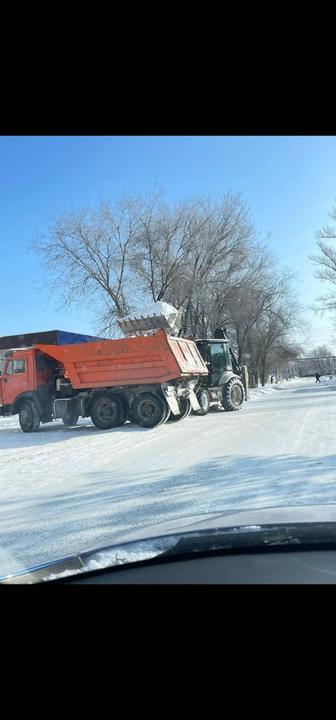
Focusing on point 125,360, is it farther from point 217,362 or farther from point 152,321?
point 217,362

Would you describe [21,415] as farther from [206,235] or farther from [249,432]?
[206,235]

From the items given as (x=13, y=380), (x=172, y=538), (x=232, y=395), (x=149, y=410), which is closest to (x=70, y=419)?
(x=13, y=380)

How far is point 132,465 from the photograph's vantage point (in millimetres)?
8906

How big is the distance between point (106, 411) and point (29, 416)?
247cm

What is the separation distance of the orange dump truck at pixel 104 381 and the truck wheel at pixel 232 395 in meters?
3.46

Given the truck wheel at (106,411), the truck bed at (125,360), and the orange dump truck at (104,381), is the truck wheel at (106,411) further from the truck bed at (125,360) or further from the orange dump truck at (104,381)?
the truck bed at (125,360)

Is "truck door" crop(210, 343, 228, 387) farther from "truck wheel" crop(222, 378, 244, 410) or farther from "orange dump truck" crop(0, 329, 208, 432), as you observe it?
"orange dump truck" crop(0, 329, 208, 432)

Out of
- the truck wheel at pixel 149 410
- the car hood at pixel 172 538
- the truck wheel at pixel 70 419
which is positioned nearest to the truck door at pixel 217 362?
the truck wheel at pixel 149 410

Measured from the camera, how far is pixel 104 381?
15.1 meters

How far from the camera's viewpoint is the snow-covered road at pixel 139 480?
5.29m
